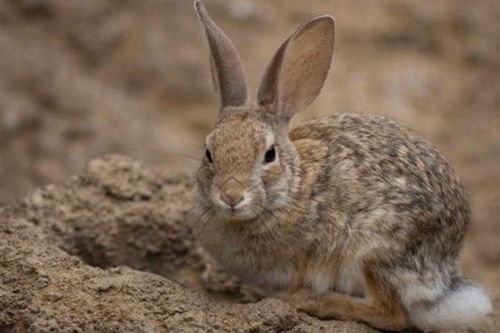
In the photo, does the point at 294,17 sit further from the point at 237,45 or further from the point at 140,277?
the point at 140,277

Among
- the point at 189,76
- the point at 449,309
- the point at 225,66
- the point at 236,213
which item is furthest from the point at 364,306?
the point at 189,76

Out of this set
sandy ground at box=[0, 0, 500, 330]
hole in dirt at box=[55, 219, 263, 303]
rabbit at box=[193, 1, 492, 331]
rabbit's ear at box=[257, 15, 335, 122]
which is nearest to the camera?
rabbit at box=[193, 1, 492, 331]

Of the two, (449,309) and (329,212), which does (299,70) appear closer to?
(329,212)

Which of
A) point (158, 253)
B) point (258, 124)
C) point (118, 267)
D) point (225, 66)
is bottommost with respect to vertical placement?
point (118, 267)

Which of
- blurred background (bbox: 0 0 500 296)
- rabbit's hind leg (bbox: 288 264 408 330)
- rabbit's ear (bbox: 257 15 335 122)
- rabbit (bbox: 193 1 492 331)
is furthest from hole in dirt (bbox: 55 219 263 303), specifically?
blurred background (bbox: 0 0 500 296)

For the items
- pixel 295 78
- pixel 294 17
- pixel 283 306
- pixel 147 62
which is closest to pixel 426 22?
pixel 294 17

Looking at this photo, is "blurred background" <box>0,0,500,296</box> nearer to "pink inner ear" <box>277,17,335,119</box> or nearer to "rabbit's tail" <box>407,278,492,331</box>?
"rabbit's tail" <box>407,278,492,331</box>
